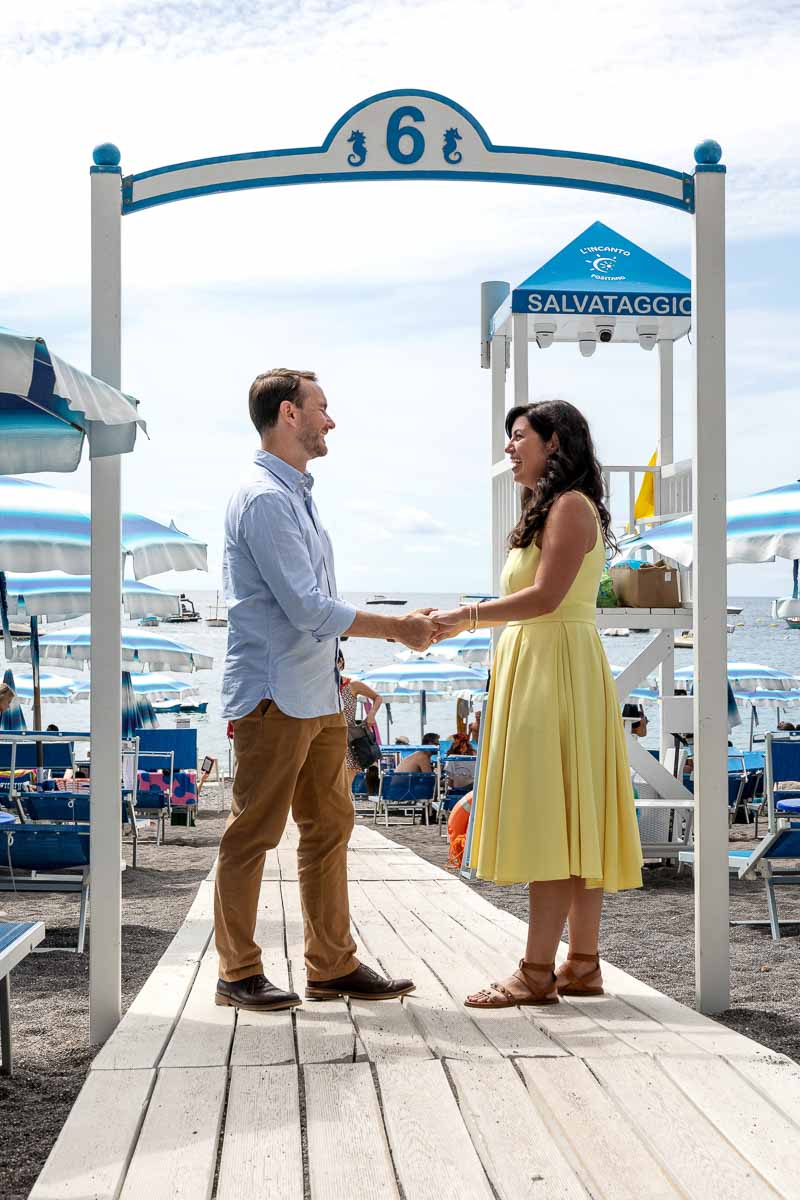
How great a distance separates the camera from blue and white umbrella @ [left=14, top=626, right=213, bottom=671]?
1708 cm

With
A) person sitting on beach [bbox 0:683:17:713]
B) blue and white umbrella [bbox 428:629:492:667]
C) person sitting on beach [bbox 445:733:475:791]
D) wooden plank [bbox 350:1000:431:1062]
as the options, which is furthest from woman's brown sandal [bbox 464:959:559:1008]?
blue and white umbrella [bbox 428:629:492:667]

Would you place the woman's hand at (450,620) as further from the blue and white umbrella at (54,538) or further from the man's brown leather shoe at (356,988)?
the blue and white umbrella at (54,538)

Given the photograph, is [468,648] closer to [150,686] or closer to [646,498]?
[150,686]

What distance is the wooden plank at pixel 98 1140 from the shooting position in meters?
2.46

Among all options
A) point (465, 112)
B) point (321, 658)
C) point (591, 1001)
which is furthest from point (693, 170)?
point (591, 1001)

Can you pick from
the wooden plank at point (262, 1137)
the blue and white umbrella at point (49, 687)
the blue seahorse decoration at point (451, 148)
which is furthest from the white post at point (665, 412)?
the blue and white umbrella at point (49, 687)

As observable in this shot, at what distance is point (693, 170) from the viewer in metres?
4.38

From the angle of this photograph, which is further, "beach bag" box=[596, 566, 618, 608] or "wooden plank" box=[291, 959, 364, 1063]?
"beach bag" box=[596, 566, 618, 608]

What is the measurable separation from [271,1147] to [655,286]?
736 centimetres

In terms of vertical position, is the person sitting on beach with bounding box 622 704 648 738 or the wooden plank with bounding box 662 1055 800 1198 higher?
the person sitting on beach with bounding box 622 704 648 738

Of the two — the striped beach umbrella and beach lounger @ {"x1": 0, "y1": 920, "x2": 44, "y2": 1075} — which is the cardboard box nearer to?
beach lounger @ {"x1": 0, "y1": 920, "x2": 44, "y2": 1075}

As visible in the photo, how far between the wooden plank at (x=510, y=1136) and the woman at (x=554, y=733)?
2.30 feet

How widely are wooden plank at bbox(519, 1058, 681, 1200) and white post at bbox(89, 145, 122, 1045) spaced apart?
144 centimetres

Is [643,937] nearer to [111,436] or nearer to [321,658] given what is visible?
[321,658]
